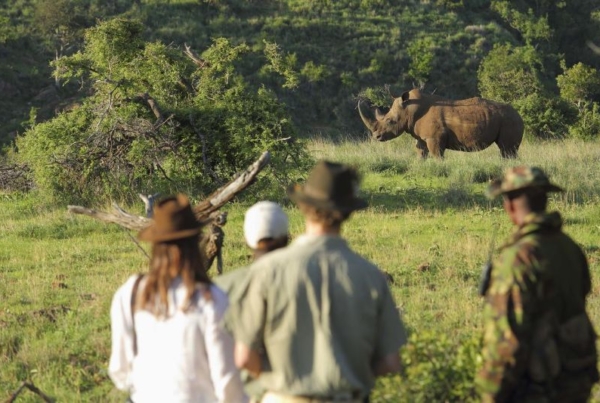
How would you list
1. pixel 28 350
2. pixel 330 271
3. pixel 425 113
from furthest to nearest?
pixel 425 113, pixel 28 350, pixel 330 271

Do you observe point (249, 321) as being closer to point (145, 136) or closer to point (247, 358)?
point (247, 358)

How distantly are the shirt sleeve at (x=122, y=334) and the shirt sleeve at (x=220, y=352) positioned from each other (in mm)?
404

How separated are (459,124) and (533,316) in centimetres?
1794

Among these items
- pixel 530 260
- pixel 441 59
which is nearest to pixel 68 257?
pixel 530 260

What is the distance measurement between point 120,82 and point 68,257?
5.28 m

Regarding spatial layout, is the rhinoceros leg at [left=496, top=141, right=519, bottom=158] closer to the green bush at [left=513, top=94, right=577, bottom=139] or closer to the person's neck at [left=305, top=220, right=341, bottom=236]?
the green bush at [left=513, top=94, right=577, bottom=139]

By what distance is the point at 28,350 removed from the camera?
8.52m

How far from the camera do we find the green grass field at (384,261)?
7.50 metres

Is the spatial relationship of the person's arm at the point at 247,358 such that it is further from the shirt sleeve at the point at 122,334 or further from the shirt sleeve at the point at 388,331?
the shirt sleeve at the point at 122,334

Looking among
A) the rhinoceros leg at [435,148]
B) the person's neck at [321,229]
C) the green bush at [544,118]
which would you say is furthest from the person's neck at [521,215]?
the green bush at [544,118]

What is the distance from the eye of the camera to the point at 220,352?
4340 mm

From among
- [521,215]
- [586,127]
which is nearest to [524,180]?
[521,215]

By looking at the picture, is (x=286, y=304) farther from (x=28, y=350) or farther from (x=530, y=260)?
(x=28, y=350)

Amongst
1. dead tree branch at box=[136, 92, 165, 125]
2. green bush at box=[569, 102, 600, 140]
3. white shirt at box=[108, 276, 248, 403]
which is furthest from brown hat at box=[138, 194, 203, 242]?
green bush at box=[569, 102, 600, 140]
